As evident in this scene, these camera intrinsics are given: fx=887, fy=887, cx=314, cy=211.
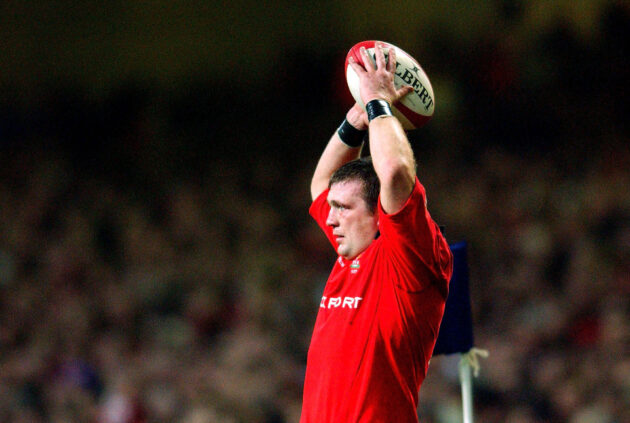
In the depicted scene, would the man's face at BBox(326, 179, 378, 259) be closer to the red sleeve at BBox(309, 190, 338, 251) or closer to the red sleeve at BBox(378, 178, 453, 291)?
the red sleeve at BBox(378, 178, 453, 291)

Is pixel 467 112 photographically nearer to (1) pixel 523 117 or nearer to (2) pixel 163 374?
(1) pixel 523 117

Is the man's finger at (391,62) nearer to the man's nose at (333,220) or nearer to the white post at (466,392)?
the man's nose at (333,220)

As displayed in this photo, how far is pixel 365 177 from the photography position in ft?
10.1

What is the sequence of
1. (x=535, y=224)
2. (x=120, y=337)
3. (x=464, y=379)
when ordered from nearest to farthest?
(x=464, y=379) → (x=535, y=224) → (x=120, y=337)

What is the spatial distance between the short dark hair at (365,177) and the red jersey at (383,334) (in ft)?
0.51

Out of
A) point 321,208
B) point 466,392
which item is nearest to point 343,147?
point 321,208

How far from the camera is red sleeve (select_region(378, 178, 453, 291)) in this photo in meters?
2.72

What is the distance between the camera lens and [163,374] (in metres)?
7.11

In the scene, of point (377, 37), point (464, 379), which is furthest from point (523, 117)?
point (464, 379)

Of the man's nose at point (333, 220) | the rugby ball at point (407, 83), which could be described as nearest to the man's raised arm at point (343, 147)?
the rugby ball at point (407, 83)

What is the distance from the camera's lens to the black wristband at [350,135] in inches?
139

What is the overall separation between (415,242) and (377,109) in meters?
0.46

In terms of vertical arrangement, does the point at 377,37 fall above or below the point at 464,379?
above

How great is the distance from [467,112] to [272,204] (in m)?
2.02
